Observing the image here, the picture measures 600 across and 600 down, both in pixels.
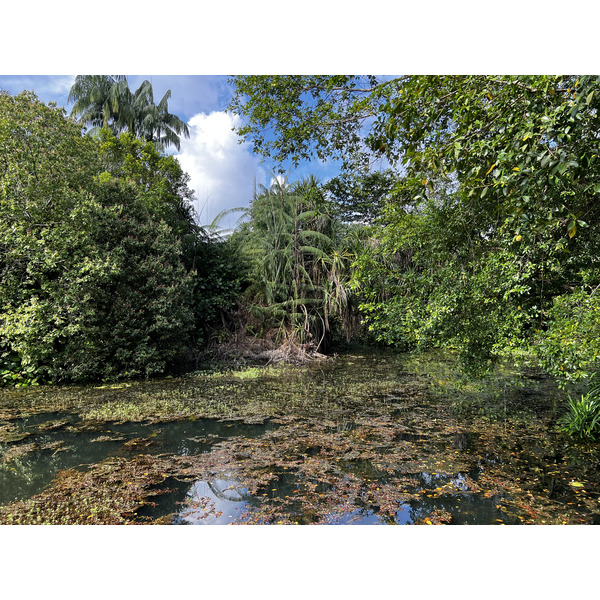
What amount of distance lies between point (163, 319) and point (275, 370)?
2273 mm

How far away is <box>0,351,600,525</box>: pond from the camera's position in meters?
2.36

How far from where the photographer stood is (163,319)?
6598 mm

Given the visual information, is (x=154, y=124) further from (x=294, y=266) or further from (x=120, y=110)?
(x=294, y=266)

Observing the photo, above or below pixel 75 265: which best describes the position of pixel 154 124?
above

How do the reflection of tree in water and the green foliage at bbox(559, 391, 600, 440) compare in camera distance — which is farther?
the green foliage at bbox(559, 391, 600, 440)

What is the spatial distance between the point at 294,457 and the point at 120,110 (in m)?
7.51

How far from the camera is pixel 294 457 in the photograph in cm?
325

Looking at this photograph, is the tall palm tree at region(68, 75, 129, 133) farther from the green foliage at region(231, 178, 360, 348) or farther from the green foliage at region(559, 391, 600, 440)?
the green foliage at region(559, 391, 600, 440)

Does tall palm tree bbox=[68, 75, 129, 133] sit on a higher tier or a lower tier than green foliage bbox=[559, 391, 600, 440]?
higher

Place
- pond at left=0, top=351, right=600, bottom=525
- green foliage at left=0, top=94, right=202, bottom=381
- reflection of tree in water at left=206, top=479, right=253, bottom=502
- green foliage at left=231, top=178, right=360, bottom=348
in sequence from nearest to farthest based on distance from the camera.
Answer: pond at left=0, top=351, right=600, bottom=525 → reflection of tree in water at left=206, top=479, right=253, bottom=502 → green foliage at left=0, top=94, right=202, bottom=381 → green foliage at left=231, top=178, right=360, bottom=348

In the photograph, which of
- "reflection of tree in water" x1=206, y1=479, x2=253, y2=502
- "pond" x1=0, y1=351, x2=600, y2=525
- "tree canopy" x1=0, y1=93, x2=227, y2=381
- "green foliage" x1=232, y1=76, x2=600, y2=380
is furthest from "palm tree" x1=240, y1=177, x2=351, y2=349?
"reflection of tree in water" x1=206, y1=479, x2=253, y2=502

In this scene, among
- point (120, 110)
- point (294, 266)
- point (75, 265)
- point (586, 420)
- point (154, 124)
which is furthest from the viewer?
point (294, 266)

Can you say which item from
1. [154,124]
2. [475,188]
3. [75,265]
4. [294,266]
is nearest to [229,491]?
[475,188]

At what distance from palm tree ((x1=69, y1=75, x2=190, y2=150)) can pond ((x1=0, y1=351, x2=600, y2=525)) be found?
3.81 metres
